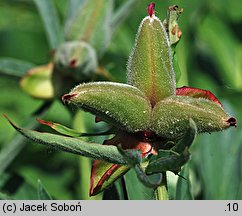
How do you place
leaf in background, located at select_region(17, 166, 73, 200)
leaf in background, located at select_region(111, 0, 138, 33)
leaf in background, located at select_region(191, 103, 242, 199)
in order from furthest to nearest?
leaf in background, located at select_region(17, 166, 73, 200) < leaf in background, located at select_region(111, 0, 138, 33) < leaf in background, located at select_region(191, 103, 242, 199)

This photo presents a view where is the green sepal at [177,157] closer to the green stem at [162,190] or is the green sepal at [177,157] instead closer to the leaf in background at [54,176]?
the green stem at [162,190]

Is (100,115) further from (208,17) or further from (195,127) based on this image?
(208,17)

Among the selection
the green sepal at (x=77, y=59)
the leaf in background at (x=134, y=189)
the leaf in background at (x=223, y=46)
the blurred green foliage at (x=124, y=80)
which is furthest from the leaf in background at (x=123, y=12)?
the leaf in background at (x=223, y=46)

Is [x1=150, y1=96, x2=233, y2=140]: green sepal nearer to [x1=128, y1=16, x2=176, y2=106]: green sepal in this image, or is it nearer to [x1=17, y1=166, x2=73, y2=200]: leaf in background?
[x1=128, y1=16, x2=176, y2=106]: green sepal

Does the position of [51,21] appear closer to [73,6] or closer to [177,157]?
[73,6]

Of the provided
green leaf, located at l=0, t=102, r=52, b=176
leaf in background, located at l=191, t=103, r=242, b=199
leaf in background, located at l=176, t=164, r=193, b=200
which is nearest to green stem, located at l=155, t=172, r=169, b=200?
leaf in background, located at l=176, t=164, r=193, b=200

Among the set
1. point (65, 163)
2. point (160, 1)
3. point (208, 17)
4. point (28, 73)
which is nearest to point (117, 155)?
point (28, 73)

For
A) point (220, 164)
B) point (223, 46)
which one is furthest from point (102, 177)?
point (223, 46)
